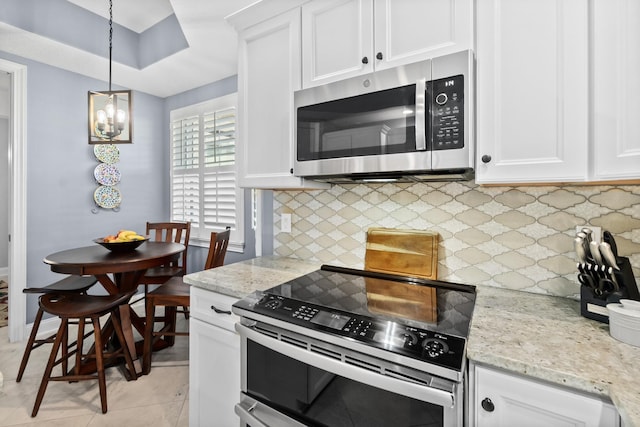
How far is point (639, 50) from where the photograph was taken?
898 millimetres

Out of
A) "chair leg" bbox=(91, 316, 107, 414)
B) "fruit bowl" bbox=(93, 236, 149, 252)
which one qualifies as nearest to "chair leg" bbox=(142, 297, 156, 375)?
"chair leg" bbox=(91, 316, 107, 414)

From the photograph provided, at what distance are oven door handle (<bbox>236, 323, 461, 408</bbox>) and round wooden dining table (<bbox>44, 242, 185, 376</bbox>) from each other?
1348 millimetres

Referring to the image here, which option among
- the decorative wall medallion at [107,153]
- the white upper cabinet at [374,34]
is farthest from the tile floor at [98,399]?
the white upper cabinet at [374,34]

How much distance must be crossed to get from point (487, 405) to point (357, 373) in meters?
0.37

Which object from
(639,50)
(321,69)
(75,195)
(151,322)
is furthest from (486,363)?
(75,195)

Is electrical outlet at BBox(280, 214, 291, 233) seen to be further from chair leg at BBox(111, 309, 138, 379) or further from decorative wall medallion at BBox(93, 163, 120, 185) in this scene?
decorative wall medallion at BBox(93, 163, 120, 185)

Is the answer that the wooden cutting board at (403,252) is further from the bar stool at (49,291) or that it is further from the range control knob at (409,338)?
the bar stool at (49,291)

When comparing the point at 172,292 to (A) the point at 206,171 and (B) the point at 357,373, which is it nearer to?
(A) the point at 206,171

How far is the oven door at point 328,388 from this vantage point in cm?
85

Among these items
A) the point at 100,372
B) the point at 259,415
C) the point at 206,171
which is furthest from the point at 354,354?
the point at 206,171

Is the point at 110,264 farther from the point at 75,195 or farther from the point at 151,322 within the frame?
the point at 75,195

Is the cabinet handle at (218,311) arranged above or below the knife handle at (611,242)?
below

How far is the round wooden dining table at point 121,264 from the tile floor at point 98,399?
17cm

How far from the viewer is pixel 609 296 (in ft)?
3.20
